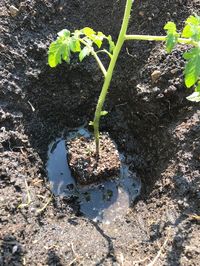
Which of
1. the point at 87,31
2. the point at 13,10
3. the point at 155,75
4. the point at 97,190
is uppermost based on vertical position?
the point at 13,10

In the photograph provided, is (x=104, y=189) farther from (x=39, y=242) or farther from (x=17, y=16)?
(x=17, y=16)

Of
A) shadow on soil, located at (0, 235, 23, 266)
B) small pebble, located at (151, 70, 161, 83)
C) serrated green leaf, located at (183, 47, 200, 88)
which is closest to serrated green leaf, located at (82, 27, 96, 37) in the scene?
serrated green leaf, located at (183, 47, 200, 88)

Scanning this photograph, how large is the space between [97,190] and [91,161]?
19cm

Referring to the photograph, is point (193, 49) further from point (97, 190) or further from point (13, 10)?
point (13, 10)

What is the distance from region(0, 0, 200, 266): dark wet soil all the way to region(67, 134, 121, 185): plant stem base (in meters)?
0.17

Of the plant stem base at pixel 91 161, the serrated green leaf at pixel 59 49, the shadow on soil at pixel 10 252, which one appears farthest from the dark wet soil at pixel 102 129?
the serrated green leaf at pixel 59 49

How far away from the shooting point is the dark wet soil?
77.2 inches

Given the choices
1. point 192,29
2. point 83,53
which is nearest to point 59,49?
point 83,53

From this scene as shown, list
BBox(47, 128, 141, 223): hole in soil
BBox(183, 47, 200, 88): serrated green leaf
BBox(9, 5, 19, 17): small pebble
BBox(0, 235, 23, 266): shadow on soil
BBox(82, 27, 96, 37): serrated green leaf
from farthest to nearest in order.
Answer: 1. BBox(9, 5, 19, 17): small pebble
2. BBox(47, 128, 141, 223): hole in soil
3. BBox(82, 27, 96, 37): serrated green leaf
4. BBox(0, 235, 23, 266): shadow on soil
5. BBox(183, 47, 200, 88): serrated green leaf

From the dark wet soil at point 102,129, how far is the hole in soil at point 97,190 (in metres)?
0.06

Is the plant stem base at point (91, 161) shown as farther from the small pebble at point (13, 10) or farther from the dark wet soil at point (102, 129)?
the small pebble at point (13, 10)

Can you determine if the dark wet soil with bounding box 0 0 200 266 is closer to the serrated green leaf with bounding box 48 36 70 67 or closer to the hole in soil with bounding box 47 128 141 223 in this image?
the hole in soil with bounding box 47 128 141 223

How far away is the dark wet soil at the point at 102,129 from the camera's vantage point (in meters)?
1.96

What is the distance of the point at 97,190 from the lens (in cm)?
246
